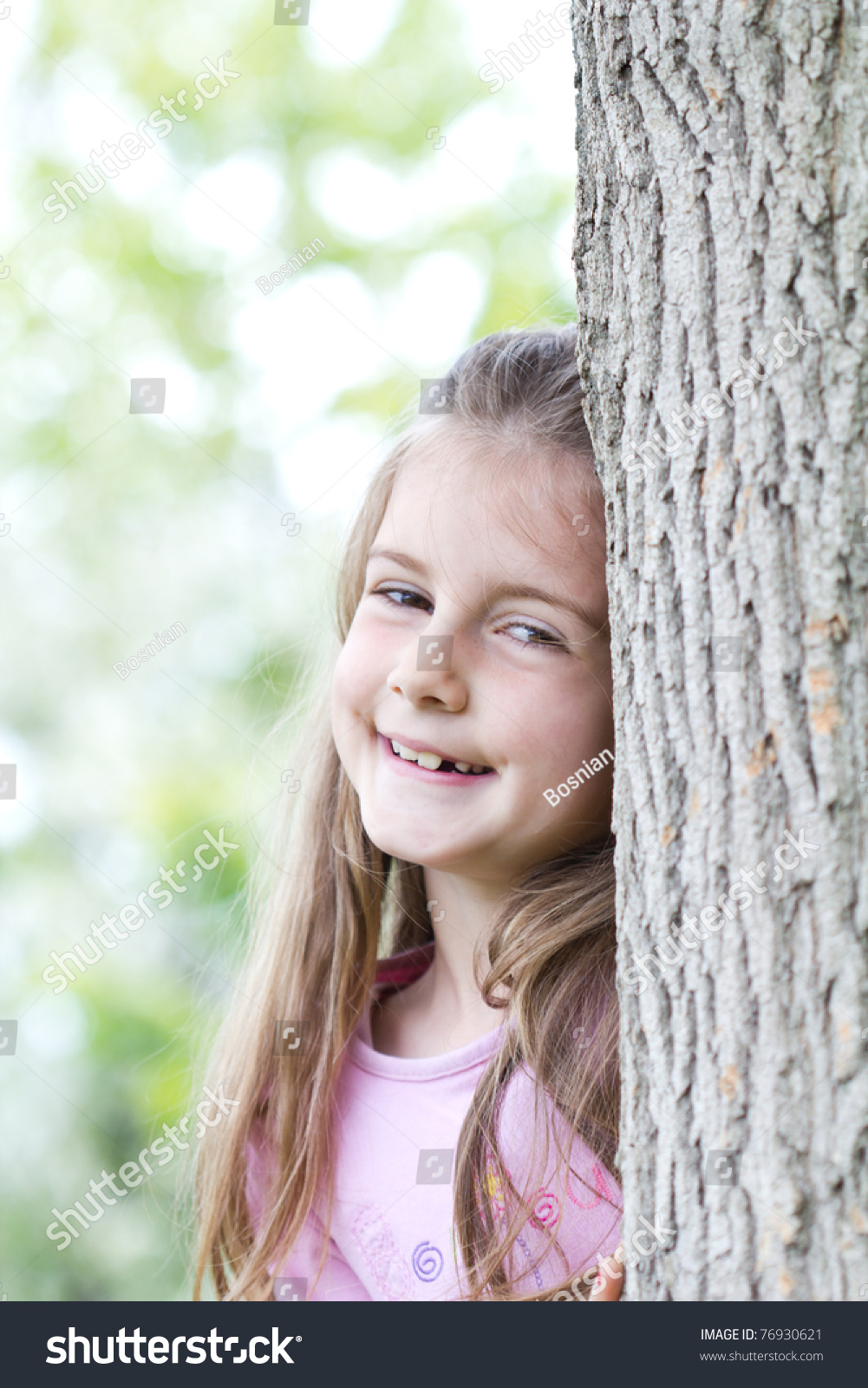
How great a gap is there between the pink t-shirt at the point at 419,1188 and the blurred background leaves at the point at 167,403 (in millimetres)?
2621

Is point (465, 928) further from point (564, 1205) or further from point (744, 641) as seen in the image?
point (744, 641)

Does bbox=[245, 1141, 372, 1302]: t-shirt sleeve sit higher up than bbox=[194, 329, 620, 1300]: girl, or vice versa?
bbox=[194, 329, 620, 1300]: girl

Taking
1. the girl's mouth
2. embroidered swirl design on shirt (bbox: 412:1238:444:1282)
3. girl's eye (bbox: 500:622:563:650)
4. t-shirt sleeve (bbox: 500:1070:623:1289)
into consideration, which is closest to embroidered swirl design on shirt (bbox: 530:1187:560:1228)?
t-shirt sleeve (bbox: 500:1070:623:1289)

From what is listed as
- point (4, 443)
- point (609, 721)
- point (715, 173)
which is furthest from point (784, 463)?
point (4, 443)

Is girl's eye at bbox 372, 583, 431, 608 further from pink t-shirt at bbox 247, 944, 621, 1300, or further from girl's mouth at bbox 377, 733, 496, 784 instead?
pink t-shirt at bbox 247, 944, 621, 1300

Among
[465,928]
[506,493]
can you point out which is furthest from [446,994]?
[506,493]

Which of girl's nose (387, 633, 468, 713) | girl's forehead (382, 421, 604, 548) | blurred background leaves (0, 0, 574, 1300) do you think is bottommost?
girl's nose (387, 633, 468, 713)

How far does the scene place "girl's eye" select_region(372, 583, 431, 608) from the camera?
1.34 metres

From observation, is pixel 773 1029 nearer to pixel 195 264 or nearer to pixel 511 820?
pixel 511 820

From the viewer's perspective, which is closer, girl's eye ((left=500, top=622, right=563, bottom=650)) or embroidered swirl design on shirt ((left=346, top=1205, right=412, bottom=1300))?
girl's eye ((left=500, top=622, right=563, bottom=650))

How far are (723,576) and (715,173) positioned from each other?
0.30m

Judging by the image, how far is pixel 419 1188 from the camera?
4.58 feet

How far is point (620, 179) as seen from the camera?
2.97 feet

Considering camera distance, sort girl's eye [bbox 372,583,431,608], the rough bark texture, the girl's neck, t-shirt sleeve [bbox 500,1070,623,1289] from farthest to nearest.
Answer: the girl's neck → girl's eye [bbox 372,583,431,608] → t-shirt sleeve [bbox 500,1070,623,1289] → the rough bark texture
